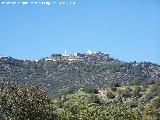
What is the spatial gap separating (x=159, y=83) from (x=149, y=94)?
21.7 metres

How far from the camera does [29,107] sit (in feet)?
239

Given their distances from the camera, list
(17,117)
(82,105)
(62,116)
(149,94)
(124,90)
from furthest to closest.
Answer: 1. (124,90)
2. (149,94)
3. (82,105)
4. (62,116)
5. (17,117)

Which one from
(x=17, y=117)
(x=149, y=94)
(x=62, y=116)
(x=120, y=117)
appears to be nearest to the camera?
(x=17, y=117)

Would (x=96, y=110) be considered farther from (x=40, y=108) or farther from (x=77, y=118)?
(x=40, y=108)

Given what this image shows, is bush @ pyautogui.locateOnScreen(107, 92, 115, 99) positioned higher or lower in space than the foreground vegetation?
higher

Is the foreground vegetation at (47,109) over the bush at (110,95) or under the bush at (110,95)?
under

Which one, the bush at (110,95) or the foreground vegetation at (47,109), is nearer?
the foreground vegetation at (47,109)

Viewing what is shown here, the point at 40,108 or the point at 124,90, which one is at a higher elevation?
the point at 124,90

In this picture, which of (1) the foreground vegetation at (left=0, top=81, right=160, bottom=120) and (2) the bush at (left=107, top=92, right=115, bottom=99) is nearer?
(1) the foreground vegetation at (left=0, top=81, right=160, bottom=120)

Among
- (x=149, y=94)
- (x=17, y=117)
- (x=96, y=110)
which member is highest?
(x=149, y=94)

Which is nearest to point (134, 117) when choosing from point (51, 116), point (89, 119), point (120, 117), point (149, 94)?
point (120, 117)

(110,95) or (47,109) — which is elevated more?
(110,95)

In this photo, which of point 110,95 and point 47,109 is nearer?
point 47,109

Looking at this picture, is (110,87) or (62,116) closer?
(62,116)
